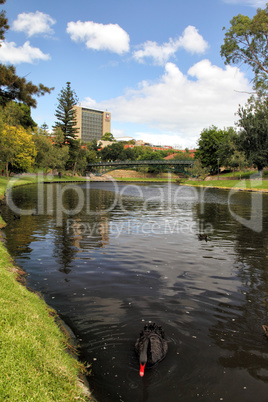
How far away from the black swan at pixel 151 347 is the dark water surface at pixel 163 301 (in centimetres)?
18

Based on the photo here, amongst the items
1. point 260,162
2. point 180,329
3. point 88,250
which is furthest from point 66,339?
point 260,162

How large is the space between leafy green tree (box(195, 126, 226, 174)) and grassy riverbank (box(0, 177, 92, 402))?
341 ft

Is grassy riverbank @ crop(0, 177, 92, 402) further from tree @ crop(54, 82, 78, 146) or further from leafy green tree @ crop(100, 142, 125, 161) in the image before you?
leafy green tree @ crop(100, 142, 125, 161)

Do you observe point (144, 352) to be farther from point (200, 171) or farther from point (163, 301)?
point (200, 171)

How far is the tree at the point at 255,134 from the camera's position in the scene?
7356cm

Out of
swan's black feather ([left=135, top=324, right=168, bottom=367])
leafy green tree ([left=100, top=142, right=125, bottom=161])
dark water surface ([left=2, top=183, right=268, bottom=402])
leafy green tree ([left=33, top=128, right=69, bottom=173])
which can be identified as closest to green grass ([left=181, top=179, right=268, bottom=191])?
leafy green tree ([left=33, top=128, right=69, bottom=173])

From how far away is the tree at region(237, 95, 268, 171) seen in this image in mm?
73562

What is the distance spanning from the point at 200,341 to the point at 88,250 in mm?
8620

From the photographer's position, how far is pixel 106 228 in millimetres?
20469

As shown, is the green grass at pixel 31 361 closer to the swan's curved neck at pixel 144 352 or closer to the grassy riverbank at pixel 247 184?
the swan's curved neck at pixel 144 352

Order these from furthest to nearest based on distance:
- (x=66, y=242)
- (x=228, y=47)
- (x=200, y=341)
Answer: (x=228, y=47) < (x=66, y=242) < (x=200, y=341)

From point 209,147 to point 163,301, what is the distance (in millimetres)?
105453

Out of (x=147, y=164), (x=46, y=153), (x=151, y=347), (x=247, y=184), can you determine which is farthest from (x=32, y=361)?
(x=147, y=164)

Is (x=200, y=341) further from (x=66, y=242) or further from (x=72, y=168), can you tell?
(x=72, y=168)
